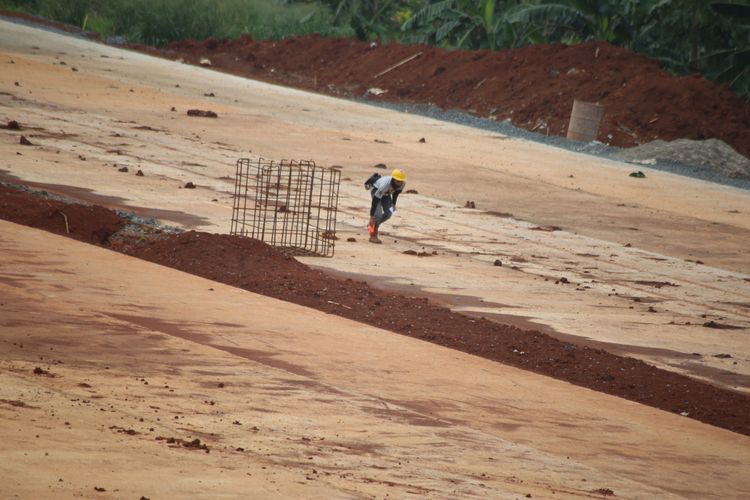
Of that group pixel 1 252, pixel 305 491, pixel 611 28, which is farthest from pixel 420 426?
Result: pixel 611 28

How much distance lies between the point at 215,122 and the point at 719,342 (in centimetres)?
1846

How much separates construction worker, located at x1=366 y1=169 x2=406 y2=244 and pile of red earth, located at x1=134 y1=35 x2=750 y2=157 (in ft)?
63.5

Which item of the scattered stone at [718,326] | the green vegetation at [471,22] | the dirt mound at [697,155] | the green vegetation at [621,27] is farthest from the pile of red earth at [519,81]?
the scattered stone at [718,326]

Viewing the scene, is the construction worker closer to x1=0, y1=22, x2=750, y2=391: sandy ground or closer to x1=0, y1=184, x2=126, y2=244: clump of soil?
x1=0, y1=22, x2=750, y2=391: sandy ground

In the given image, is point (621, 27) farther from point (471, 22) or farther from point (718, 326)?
point (718, 326)

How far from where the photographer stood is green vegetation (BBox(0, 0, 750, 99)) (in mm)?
39594

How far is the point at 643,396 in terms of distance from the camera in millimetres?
12109

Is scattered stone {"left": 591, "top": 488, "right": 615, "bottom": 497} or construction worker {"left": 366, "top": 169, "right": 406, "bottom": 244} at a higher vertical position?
construction worker {"left": 366, "top": 169, "right": 406, "bottom": 244}

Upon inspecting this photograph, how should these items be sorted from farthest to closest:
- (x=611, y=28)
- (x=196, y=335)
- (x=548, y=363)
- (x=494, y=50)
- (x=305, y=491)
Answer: (x=494, y=50) → (x=611, y=28) → (x=548, y=363) → (x=196, y=335) → (x=305, y=491)

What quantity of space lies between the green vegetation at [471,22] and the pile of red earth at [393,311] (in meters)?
23.3

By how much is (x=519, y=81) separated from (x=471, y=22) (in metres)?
6.44

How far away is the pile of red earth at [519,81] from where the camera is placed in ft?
123

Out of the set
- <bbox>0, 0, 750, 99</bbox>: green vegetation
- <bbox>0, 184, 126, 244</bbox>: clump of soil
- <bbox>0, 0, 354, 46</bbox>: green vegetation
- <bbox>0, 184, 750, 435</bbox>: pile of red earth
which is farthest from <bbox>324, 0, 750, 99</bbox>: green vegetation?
<bbox>0, 184, 750, 435</bbox>: pile of red earth

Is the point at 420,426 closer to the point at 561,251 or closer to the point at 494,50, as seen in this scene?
the point at 561,251
